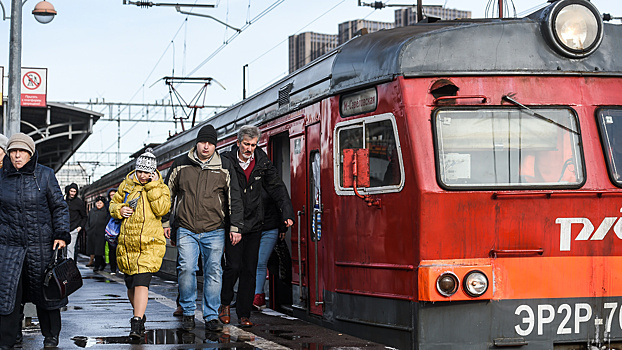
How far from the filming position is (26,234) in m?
7.02

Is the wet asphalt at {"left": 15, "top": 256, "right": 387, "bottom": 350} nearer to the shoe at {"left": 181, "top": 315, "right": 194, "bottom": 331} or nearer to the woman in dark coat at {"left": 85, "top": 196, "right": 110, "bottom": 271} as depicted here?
the shoe at {"left": 181, "top": 315, "right": 194, "bottom": 331}

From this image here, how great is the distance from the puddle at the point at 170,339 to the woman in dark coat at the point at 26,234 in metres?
0.34

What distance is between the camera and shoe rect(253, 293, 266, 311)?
30.1 feet

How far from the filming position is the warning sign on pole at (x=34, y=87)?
17.2 meters

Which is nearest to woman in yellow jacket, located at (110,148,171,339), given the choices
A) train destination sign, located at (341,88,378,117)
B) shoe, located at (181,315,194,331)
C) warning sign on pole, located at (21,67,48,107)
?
shoe, located at (181,315,194,331)

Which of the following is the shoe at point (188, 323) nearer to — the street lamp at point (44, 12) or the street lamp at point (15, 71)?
the street lamp at point (15, 71)

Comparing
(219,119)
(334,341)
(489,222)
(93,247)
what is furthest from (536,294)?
(93,247)

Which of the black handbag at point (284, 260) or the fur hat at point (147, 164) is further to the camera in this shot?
the black handbag at point (284, 260)

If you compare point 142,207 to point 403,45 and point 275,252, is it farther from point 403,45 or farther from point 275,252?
point 403,45

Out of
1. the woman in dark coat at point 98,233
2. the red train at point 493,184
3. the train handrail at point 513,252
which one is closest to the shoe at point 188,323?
the red train at point 493,184

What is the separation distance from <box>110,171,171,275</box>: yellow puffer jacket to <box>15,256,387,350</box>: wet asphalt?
0.65 meters

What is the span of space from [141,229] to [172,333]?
3.22 ft

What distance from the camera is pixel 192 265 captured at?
7891 millimetres

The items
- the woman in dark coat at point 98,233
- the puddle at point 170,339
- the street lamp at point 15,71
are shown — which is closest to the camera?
the puddle at point 170,339
